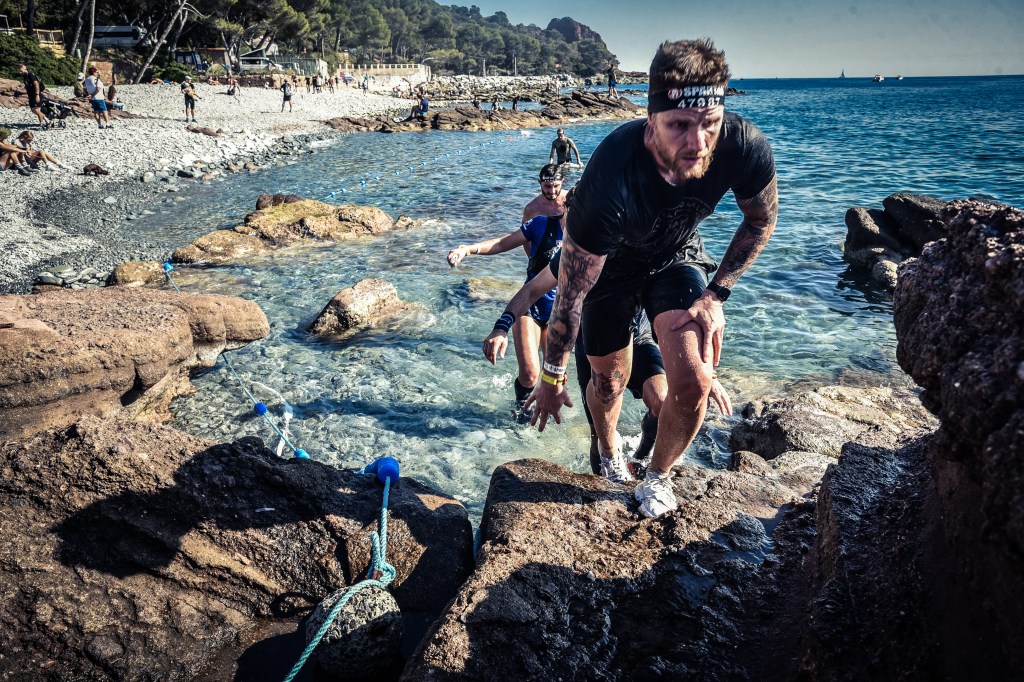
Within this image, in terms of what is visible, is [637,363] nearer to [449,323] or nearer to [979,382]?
[979,382]

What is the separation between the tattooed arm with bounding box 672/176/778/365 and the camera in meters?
3.23

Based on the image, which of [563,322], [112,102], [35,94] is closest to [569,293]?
[563,322]

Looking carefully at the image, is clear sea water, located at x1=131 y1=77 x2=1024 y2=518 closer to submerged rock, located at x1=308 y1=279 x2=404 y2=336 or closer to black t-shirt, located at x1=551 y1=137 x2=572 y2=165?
submerged rock, located at x1=308 y1=279 x2=404 y2=336

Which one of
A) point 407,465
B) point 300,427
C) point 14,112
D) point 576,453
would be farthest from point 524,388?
point 14,112

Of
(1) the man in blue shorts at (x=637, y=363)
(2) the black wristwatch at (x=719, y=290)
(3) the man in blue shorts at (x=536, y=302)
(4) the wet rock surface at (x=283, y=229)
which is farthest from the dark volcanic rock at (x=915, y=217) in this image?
(4) the wet rock surface at (x=283, y=229)

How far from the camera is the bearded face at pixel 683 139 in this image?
9.54ft

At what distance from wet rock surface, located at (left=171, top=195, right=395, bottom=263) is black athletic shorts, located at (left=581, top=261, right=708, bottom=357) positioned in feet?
31.1

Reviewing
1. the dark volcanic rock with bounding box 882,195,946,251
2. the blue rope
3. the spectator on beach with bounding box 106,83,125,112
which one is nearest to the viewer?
the blue rope

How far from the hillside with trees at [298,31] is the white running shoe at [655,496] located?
40539 mm

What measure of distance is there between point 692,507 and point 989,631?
1.66 m

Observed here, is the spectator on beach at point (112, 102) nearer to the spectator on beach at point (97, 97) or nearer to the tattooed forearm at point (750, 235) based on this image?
the spectator on beach at point (97, 97)

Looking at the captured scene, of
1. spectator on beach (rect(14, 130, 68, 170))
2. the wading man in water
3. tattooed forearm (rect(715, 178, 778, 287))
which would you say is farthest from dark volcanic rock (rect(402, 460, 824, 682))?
spectator on beach (rect(14, 130, 68, 170))

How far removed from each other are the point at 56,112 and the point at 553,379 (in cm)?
3010

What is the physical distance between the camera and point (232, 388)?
6.44m
